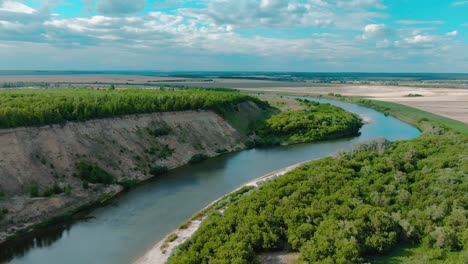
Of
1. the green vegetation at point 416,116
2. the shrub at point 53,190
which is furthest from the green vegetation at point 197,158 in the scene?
the green vegetation at point 416,116

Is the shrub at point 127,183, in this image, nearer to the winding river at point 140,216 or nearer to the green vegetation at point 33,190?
the winding river at point 140,216

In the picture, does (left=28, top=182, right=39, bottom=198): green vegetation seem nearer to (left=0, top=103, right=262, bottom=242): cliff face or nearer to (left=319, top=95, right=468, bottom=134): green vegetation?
(left=0, top=103, right=262, bottom=242): cliff face

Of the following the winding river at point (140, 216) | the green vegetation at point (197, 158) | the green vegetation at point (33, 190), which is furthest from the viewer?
the green vegetation at point (197, 158)

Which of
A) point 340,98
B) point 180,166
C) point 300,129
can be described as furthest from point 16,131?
point 340,98

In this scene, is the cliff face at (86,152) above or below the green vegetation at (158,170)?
above

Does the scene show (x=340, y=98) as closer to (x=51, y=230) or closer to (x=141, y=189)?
(x=141, y=189)
